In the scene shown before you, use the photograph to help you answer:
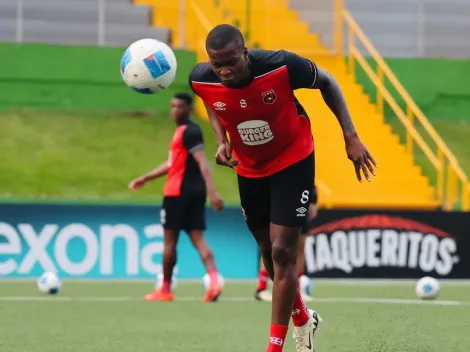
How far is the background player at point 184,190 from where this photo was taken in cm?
1230

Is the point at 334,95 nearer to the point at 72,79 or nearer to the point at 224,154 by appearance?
the point at 224,154

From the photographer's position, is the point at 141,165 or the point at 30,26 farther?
the point at 30,26

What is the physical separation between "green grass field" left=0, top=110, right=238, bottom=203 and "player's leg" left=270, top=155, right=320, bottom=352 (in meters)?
9.90

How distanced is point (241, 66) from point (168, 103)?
14193 millimetres

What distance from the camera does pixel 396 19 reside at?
76.0 feet

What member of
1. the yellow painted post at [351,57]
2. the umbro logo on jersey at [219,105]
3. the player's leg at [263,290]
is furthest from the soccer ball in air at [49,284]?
the yellow painted post at [351,57]

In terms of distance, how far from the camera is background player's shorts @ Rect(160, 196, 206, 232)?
40.6 ft

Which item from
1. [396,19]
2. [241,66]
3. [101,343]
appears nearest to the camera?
[241,66]

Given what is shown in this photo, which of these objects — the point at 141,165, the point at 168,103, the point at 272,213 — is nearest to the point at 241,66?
the point at 272,213

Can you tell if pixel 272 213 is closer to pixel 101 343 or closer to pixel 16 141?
pixel 101 343

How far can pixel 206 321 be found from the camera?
9859mm

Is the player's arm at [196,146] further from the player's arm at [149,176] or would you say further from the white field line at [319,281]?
the white field line at [319,281]

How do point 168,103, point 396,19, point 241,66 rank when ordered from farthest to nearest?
point 396,19, point 168,103, point 241,66

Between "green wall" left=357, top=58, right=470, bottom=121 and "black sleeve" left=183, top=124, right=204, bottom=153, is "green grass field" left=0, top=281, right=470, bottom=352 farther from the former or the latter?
"green wall" left=357, top=58, right=470, bottom=121
